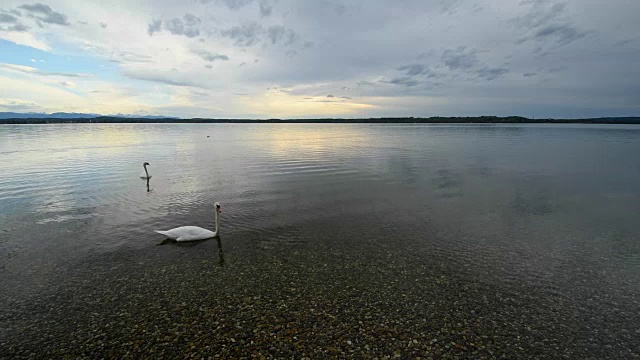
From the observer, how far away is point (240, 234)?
52.0 feet

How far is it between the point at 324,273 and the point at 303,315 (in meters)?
2.65

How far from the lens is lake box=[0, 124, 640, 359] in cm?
834

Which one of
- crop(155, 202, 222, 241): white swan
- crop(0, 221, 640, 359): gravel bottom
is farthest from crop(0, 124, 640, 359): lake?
crop(155, 202, 222, 241): white swan

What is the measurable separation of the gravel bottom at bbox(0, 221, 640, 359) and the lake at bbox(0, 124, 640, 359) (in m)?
0.05

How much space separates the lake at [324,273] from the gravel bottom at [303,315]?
54mm

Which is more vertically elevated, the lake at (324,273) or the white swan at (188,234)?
the white swan at (188,234)

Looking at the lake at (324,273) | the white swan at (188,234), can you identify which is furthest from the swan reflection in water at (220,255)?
the white swan at (188,234)

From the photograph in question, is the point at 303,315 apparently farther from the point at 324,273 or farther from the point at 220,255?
the point at 220,255

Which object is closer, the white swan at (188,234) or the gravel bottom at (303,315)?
the gravel bottom at (303,315)

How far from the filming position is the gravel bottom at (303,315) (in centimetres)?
801

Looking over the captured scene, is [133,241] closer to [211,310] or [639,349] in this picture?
[211,310]

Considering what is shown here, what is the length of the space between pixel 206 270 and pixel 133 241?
5.13m

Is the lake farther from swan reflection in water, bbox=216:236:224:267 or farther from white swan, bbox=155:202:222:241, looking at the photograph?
white swan, bbox=155:202:222:241

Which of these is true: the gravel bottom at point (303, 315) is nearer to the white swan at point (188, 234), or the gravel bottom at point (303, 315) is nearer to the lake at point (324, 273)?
the lake at point (324, 273)
